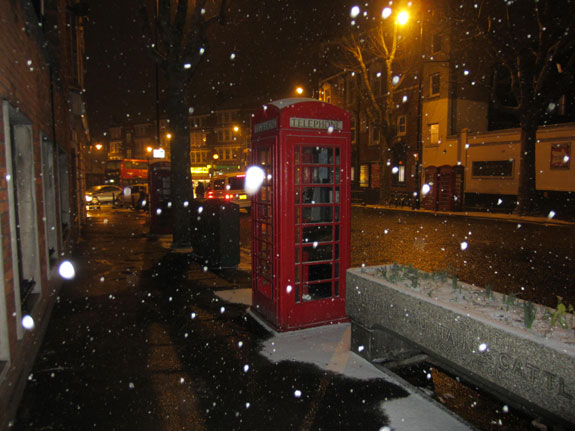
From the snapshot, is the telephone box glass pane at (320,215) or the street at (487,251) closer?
the telephone box glass pane at (320,215)

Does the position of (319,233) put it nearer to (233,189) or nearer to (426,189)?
(233,189)

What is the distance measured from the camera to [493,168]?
24438 millimetres

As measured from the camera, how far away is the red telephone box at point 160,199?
45.5ft

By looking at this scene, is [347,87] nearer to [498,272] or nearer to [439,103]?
[439,103]

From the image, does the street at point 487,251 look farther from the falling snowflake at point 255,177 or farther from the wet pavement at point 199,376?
the falling snowflake at point 255,177

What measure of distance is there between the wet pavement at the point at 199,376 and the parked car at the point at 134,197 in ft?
73.6

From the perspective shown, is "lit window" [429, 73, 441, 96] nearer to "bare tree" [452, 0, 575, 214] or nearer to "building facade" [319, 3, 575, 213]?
"building facade" [319, 3, 575, 213]

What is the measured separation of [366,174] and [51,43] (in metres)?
31.4

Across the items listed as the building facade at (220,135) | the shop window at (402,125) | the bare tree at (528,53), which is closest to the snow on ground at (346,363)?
the bare tree at (528,53)

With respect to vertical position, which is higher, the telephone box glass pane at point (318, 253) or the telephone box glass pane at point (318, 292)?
the telephone box glass pane at point (318, 253)

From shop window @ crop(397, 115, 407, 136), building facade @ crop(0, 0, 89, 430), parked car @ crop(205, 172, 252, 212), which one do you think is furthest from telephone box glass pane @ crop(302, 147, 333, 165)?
shop window @ crop(397, 115, 407, 136)

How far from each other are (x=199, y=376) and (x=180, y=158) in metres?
8.35

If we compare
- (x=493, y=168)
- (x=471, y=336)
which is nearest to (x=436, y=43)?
(x=493, y=168)

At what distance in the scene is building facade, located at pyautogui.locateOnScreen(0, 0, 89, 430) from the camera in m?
3.47
